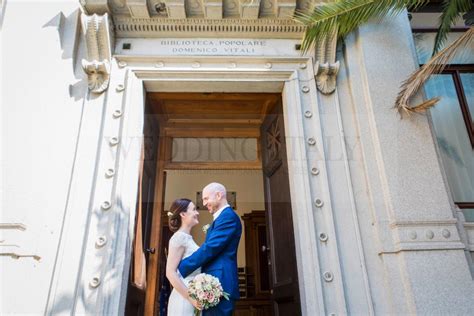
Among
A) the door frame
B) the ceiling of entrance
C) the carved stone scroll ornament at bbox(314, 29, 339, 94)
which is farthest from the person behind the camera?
the ceiling of entrance

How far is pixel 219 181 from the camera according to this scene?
10539 millimetres

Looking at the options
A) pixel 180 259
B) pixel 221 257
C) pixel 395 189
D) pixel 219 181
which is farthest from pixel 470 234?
pixel 219 181

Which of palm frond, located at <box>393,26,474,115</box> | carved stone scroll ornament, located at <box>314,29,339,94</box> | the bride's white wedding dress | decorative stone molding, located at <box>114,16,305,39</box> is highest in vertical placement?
decorative stone molding, located at <box>114,16,305,39</box>

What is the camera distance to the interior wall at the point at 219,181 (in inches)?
402

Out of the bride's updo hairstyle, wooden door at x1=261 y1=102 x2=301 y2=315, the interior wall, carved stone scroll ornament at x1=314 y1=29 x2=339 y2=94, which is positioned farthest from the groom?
the interior wall

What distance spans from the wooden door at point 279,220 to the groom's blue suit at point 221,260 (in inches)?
51.1

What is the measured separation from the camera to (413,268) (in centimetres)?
360

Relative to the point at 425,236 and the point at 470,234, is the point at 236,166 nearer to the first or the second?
the point at 425,236

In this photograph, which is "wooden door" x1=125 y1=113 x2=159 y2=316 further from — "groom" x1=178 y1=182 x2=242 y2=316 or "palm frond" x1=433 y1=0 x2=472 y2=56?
"palm frond" x1=433 y1=0 x2=472 y2=56

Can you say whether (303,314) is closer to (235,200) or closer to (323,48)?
(323,48)

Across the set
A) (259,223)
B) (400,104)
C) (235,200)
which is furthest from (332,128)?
(235,200)

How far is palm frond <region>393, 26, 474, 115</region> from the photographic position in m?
3.80

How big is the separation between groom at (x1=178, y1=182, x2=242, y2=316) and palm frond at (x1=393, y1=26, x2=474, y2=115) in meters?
2.64

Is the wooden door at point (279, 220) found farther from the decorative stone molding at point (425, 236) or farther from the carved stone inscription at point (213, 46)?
the decorative stone molding at point (425, 236)
